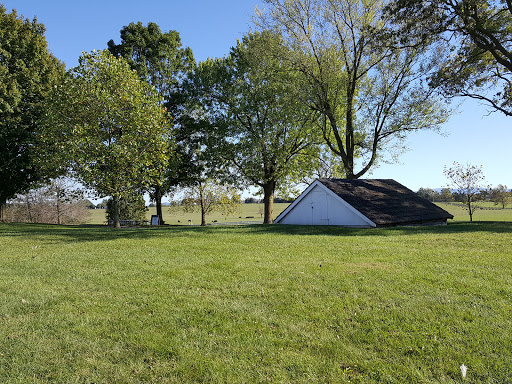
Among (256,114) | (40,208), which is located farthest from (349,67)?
(40,208)

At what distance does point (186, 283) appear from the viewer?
25.5 feet

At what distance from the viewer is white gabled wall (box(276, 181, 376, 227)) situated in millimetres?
23078

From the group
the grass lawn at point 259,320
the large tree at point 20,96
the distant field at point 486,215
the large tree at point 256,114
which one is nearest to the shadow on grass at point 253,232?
the grass lawn at point 259,320

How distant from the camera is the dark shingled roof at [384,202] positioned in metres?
22.7

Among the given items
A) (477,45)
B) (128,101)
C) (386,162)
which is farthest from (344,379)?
Answer: (386,162)

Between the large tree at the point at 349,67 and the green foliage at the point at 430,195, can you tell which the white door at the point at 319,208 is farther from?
the green foliage at the point at 430,195

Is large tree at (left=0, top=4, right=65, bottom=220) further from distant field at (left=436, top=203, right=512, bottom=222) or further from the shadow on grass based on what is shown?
distant field at (left=436, top=203, right=512, bottom=222)

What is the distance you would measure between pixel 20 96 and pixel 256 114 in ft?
61.4

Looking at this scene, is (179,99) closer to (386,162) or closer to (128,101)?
(128,101)

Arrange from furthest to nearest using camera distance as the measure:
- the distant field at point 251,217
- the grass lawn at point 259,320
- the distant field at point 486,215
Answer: the distant field at point 251,217 → the distant field at point 486,215 → the grass lawn at point 259,320

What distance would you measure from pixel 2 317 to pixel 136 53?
3293 cm

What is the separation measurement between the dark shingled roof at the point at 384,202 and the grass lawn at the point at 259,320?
1225 cm

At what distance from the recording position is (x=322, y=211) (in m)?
25.3

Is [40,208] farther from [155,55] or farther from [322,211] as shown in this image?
[322,211]
